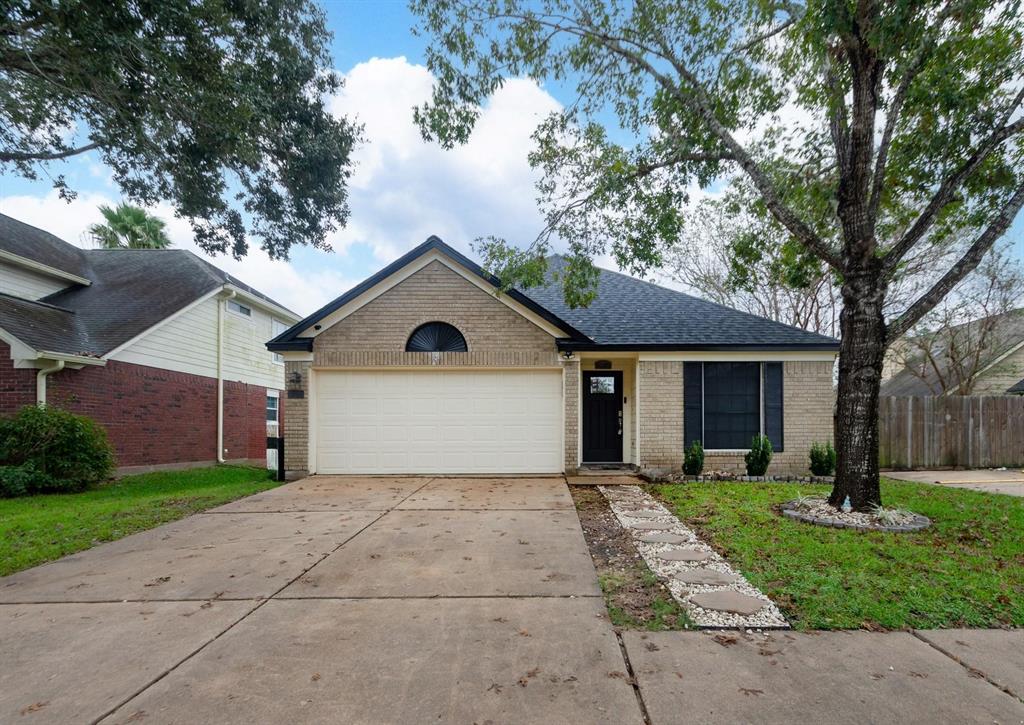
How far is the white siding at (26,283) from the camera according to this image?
11.8m

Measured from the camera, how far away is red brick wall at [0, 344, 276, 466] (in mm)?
10258

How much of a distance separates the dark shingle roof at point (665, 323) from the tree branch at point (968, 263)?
3736 mm

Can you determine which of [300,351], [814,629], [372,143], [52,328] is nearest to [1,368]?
[52,328]

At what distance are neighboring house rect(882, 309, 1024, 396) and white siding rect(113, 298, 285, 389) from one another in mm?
22323

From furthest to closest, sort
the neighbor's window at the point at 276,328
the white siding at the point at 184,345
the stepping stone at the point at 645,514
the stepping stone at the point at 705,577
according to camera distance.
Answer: the neighbor's window at the point at 276,328 → the white siding at the point at 184,345 → the stepping stone at the point at 645,514 → the stepping stone at the point at 705,577

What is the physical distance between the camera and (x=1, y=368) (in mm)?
10070

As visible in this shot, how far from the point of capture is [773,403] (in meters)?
10.4

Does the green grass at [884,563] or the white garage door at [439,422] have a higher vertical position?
the white garage door at [439,422]

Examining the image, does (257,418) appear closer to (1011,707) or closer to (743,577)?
(743,577)

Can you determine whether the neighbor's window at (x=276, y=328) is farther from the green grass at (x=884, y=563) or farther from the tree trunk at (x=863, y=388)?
the tree trunk at (x=863, y=388)

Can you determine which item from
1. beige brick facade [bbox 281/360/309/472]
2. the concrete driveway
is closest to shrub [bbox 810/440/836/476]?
the concrete driveway

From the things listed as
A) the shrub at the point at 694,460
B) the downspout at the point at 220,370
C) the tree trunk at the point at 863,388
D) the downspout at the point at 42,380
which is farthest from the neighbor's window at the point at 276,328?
the tree trunk at the point at 863,388

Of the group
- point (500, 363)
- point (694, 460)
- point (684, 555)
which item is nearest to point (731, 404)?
point (694, 460)

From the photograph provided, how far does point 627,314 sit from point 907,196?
5.28 metres
